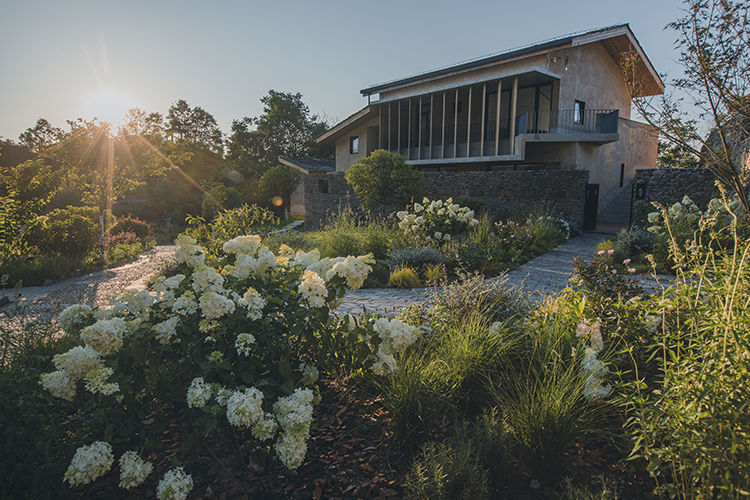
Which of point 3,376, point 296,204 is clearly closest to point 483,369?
point 3,376

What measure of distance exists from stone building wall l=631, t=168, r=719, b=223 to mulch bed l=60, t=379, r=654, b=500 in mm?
10457

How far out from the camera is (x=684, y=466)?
1725 millimetres

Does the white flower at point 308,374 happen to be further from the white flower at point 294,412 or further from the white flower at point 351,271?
the white flower at point 351,271

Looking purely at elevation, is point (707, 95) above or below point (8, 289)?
above

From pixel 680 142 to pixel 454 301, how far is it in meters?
3.11

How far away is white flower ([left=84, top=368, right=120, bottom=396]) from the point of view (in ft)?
5.94

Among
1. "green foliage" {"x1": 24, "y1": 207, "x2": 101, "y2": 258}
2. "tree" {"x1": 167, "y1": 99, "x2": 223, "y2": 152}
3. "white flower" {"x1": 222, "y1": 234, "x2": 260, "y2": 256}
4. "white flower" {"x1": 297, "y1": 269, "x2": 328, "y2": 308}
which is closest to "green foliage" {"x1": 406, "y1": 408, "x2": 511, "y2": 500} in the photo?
"white flower" {"x1": 297, "y1": 269, "x2": 328, "y2": 308}

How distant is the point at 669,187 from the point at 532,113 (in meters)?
6.24

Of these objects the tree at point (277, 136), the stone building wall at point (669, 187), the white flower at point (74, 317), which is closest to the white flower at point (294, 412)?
the white flower at point (74, 317)

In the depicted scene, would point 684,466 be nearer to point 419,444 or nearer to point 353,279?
point 419,444

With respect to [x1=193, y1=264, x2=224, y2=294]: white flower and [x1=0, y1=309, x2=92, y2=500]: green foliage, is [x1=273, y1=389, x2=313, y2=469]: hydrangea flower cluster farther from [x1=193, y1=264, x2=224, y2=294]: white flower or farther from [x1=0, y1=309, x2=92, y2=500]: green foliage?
[x1=0, y1=309, x2=92, y2=500]: green foliage

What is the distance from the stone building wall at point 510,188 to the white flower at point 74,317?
10867mm

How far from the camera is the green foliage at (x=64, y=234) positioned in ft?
32.8

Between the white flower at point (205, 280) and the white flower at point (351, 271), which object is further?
the white flower at point (351, 271)
